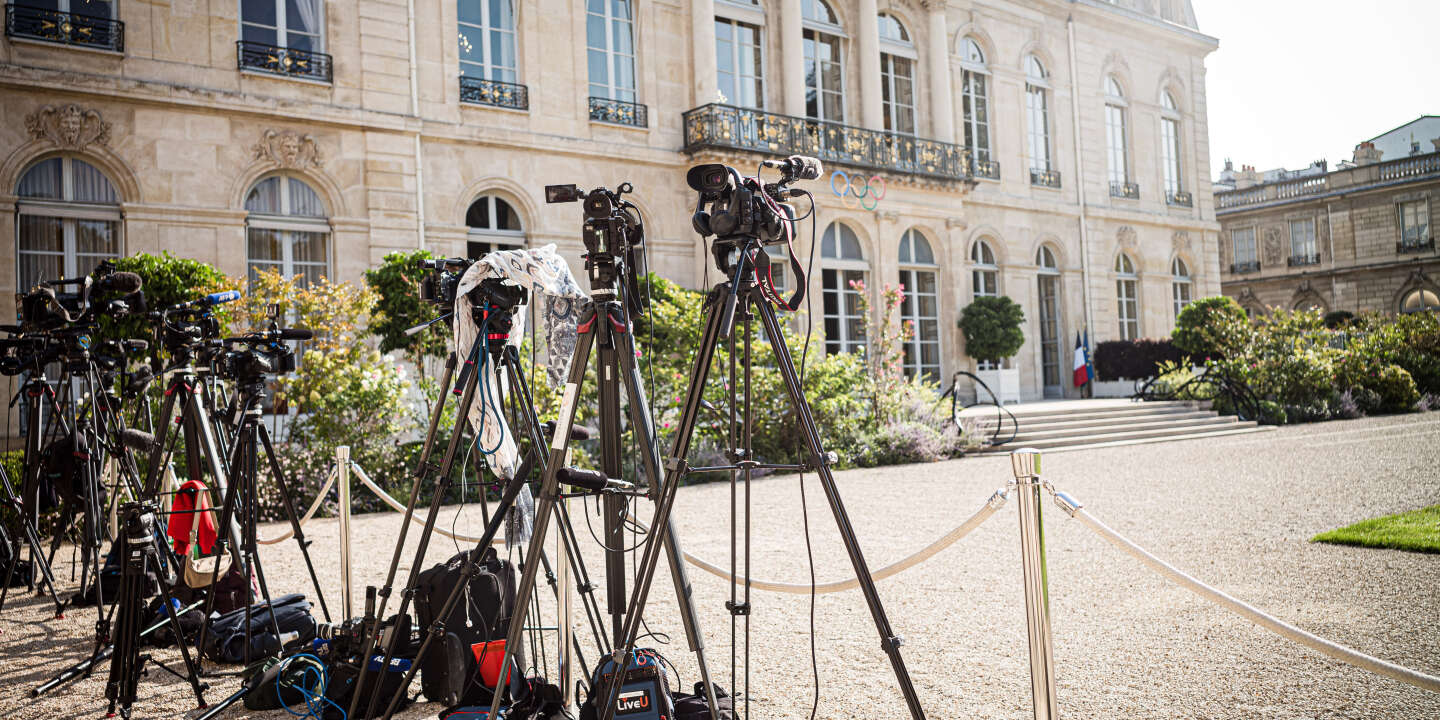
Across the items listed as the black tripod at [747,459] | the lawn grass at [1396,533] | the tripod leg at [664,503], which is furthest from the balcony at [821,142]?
the tripod leg at [664,503]

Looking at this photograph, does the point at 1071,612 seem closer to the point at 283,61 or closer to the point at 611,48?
the point at 283,61

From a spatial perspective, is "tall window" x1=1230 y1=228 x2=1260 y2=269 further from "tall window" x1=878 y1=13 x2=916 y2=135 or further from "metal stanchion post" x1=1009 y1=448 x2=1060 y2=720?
"metal stanchion post" x1=1009 y1=448 x2=1060 y2=720

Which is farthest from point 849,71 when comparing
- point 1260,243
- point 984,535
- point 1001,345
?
point 1260,243

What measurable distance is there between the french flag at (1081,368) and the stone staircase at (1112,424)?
14.2ft

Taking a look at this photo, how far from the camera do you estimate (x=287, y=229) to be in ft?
37.7

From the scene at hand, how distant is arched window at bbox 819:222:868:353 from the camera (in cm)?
1642

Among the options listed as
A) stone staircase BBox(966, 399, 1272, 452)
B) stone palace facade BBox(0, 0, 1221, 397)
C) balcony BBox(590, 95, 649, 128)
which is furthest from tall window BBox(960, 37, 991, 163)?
balcony BBox(590, 95, 649, 128)

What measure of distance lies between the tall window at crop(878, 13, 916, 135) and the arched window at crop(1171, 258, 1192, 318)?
8.55 metres

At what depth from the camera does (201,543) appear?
3.67m

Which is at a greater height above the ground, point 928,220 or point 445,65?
point 445,65

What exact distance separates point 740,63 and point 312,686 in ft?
47.3

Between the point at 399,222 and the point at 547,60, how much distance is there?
3464 mm

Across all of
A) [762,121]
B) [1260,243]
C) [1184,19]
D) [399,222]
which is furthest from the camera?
[1260,243]

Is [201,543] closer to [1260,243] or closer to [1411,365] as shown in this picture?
[1411,365]
